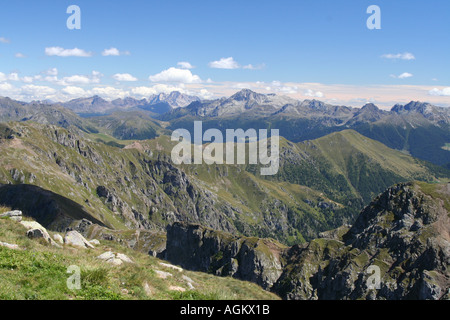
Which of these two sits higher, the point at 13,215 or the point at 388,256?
the point at 13,215

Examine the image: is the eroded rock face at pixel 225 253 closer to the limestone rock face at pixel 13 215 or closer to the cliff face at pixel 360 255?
the cliff face at pixel 360 255

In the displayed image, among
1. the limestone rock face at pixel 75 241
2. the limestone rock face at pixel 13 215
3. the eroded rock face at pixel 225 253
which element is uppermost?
the limestone rock face at pixel 13 215

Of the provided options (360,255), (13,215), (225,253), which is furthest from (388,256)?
(13,215)

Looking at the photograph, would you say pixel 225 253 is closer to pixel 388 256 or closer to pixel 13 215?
pixel 388 256

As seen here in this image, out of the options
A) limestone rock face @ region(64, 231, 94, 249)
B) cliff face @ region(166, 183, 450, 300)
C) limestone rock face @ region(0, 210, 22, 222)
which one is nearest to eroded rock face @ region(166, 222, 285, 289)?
cliff face @ region(166, 183, 450, 300)

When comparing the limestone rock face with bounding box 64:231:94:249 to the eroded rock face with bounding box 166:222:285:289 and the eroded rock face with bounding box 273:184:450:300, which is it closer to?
the eroded rock face with bounding box 273:184:450:300

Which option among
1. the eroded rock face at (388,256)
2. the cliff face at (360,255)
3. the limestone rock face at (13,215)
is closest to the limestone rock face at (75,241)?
the limestone rock face at (13,215)
